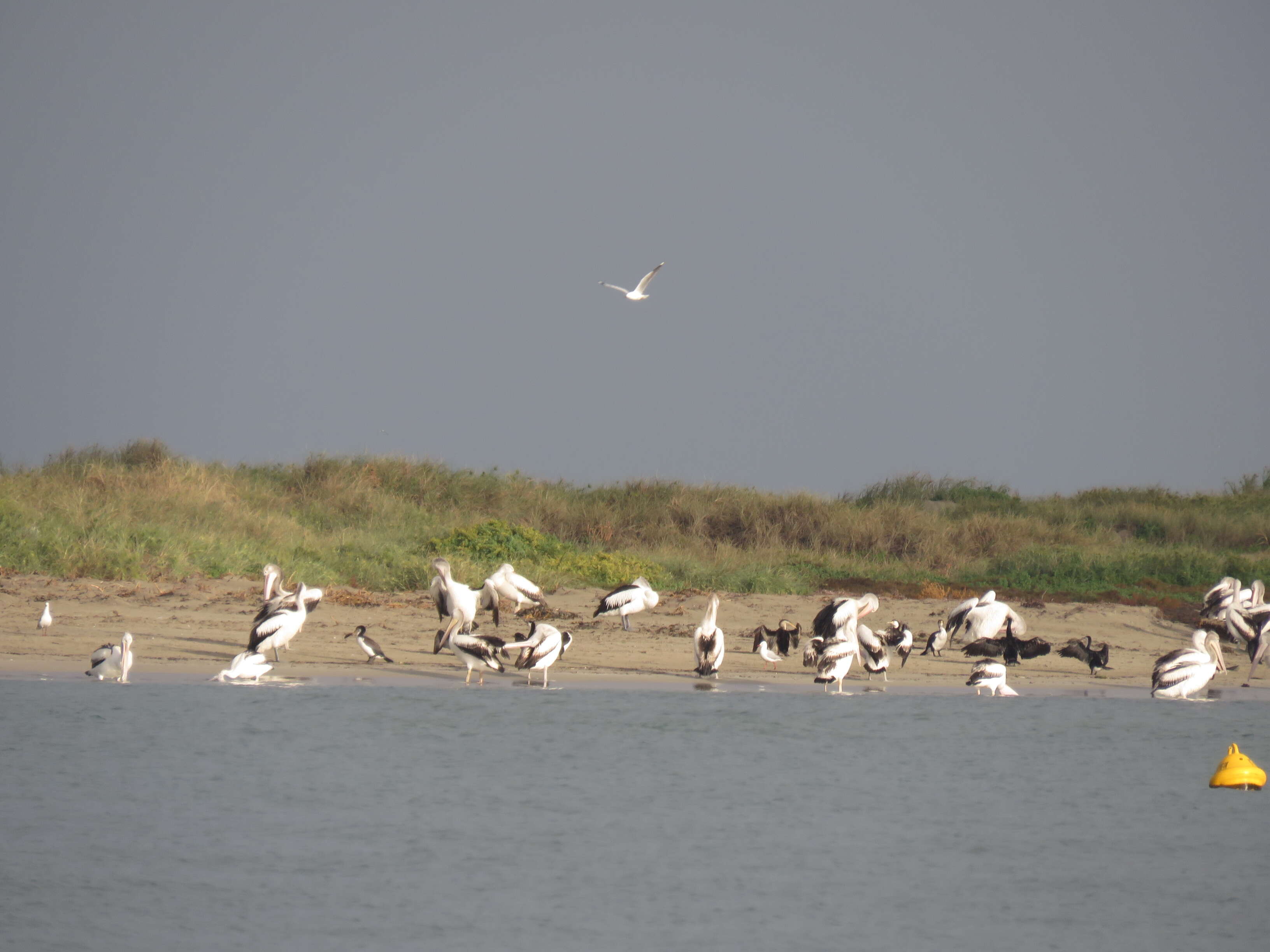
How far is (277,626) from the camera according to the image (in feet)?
45.8

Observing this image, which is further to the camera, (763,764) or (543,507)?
(543,507)

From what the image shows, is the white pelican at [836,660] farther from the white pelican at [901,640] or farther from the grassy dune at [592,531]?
the grassy dune at [592,531]

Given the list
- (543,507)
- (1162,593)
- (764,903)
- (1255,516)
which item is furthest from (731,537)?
(764,903)

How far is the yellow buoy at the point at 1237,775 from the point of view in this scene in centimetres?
1157

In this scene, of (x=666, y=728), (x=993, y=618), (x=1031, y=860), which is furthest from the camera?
(x=993, y=618)

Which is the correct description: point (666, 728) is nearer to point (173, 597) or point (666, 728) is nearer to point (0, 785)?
point (0, 785)

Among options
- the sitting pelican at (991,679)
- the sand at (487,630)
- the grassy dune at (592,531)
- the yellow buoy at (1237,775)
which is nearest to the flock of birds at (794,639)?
the sitting pelican at (991,679)

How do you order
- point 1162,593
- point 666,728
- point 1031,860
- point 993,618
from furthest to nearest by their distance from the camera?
1. point 1162,593
2. point 993,618
3. point 666,728
4. point 1031,860

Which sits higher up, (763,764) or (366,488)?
(366,488)

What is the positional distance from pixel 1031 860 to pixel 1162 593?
1296 cm

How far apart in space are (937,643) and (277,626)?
7.43 m

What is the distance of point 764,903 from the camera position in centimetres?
848

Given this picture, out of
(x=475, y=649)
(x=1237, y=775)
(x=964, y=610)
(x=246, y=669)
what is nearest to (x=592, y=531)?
(x=964, y=610)

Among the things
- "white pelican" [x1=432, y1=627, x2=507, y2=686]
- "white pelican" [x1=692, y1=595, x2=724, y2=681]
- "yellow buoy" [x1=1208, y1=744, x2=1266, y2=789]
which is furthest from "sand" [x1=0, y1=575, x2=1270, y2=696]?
"yellow buoy" [x1=1208, y1=744, x2=1266, y2=789]
